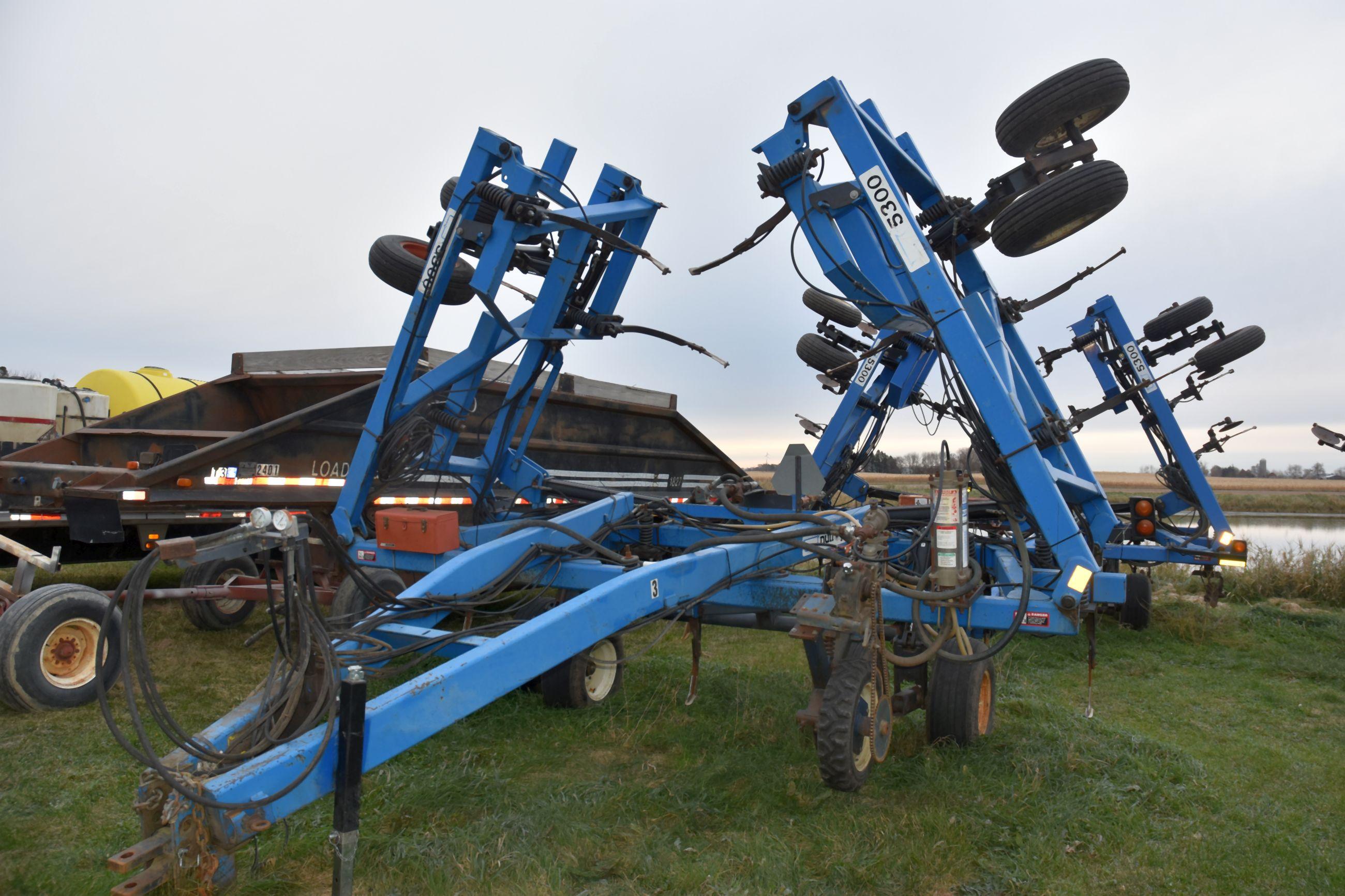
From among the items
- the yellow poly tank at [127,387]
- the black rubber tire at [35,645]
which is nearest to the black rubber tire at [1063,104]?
the black rubber tire at [35,645]

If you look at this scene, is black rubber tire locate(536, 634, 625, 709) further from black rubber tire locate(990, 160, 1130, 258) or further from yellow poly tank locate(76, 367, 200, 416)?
yellow poly tank locate(76, 367, 200, 416)

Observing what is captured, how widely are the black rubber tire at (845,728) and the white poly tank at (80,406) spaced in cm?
1074

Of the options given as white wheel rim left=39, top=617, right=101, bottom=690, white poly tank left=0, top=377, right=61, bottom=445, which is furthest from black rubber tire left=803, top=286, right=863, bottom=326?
white poly tank left=0, top=377, right=61, bottom=445

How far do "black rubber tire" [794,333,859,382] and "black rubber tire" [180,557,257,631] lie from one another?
6.21 metres

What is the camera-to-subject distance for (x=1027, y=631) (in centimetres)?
386

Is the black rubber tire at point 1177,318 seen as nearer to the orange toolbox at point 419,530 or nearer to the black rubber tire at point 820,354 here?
the black rubber tire at point 820,354

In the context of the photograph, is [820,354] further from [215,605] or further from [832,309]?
[215,605]

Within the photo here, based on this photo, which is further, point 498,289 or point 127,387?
point 127,387

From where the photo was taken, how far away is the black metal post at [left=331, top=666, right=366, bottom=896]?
2.43 metres

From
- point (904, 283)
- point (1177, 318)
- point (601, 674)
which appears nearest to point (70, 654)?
point (601, 674)

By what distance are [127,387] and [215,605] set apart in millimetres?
6594

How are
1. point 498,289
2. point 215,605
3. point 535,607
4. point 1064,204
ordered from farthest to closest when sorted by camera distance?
point 215,605 < point 498,289 < point 535,607 < point 1064,204

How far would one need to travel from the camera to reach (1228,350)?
8.65 m

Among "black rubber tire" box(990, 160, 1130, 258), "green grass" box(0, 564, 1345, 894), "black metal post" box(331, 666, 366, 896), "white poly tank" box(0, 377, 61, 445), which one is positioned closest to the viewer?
"black metal post" box(331, 666, 366, 896)
